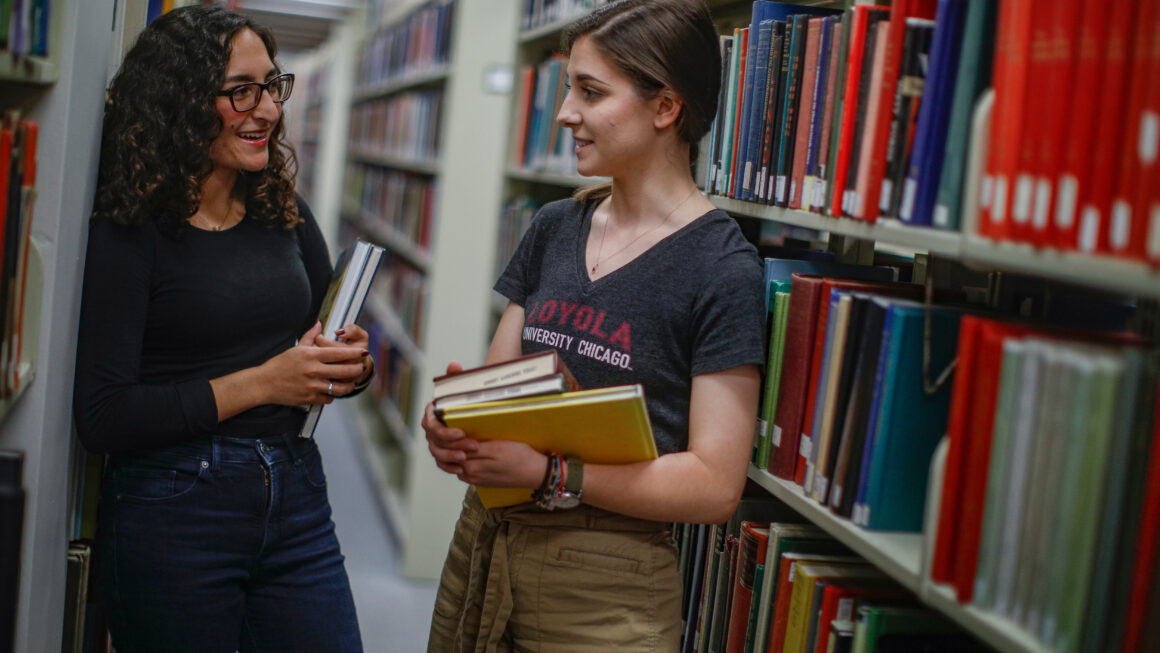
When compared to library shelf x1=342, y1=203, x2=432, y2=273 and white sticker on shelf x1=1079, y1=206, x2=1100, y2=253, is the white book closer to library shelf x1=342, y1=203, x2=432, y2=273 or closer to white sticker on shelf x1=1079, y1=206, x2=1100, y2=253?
white sticker on shelf x1=1079, y1=206, x2=1100, y2=253

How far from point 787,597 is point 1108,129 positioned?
0.76 m

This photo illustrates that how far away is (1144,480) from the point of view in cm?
84

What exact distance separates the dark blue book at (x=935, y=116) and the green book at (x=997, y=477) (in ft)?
0.75

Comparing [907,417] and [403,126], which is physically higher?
[403,126]

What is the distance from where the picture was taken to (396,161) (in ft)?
15.4

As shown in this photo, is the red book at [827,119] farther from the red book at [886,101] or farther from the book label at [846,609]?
the book label at [846,609]

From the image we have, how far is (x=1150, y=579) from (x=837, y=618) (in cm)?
44

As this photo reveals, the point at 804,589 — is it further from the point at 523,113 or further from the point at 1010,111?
the point at 523,113

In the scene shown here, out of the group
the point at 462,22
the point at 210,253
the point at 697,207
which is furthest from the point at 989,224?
the point at 462,22

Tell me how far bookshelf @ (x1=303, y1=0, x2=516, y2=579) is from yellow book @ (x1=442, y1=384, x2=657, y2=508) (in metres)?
2.10

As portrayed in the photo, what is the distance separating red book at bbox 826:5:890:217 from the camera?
3.92ft

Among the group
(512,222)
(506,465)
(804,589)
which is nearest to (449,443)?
(506,465)

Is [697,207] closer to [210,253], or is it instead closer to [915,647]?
[915,647]

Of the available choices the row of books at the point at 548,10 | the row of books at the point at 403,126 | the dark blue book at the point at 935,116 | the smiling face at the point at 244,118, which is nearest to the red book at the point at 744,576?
the dark blue book at the point at 935,116
